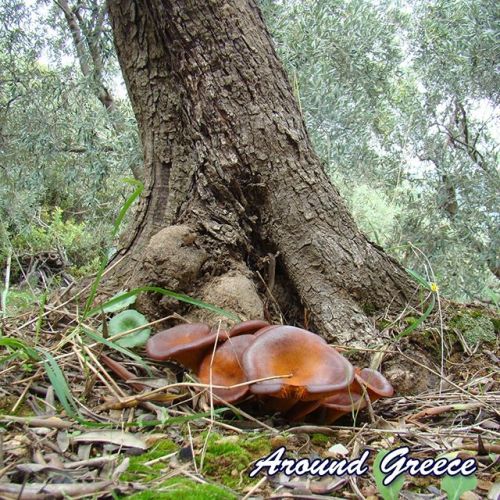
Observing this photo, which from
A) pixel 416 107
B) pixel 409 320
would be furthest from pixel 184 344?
pixel 416 107

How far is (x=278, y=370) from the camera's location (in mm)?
1504

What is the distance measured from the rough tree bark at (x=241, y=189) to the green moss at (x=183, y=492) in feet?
3.52

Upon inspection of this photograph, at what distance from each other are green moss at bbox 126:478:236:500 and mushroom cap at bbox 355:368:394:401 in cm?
67

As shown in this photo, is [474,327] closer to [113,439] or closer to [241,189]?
[241,189]

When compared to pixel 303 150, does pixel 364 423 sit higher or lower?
lower

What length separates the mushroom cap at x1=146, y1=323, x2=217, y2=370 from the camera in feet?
5.19

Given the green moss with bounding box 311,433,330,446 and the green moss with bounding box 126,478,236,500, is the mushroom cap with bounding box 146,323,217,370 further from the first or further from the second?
the green moss with bounding box 126,478,236,500

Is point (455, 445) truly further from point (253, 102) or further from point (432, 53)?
point (432, 53)

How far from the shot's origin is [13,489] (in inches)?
37.9

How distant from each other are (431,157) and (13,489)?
5.16 metres

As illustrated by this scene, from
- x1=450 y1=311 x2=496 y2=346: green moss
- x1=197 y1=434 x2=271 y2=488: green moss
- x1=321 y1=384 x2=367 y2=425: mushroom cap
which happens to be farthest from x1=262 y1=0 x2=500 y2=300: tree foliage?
x1=197 y1=434 x2=271 y2=488: green moss

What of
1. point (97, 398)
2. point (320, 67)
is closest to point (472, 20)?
point (320, 67)

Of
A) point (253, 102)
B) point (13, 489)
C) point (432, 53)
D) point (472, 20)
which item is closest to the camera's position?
point (13, 489)

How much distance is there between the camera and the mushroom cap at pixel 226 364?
1558mm
